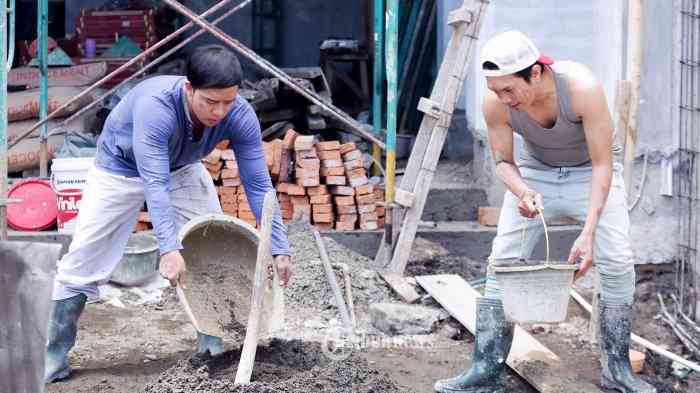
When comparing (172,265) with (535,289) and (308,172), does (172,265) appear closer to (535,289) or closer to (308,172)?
(535,289)

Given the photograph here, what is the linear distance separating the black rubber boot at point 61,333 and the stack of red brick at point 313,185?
2650 millimetres

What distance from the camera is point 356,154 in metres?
7.32

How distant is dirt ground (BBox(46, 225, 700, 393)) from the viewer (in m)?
4.27

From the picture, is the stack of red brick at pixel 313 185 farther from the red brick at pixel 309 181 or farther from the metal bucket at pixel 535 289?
the metal bucket at pixel 535 289

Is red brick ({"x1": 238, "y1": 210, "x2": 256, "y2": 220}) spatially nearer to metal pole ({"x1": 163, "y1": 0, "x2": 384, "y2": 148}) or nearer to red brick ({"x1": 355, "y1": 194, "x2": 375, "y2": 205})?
red brick ({"x1": 355, "y1": 194, "x2": 375, "y2": 205})

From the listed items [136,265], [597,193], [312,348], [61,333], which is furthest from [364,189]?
[597,193]

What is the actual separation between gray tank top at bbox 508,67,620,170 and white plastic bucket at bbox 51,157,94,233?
326 cm

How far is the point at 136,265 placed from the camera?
6.45 meters

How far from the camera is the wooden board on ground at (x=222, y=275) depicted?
4477mm

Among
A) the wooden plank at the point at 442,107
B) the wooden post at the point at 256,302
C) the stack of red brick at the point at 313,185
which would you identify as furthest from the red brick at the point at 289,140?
the wooden post at the point at 256,302

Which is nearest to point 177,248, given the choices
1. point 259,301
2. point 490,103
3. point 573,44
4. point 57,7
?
point 259,301

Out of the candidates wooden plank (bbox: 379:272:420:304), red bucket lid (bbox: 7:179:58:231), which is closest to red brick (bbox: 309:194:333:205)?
wooden plank (bbox: 379:272:420:304)

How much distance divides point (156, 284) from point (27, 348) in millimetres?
4435

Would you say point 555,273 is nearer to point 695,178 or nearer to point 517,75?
point 517,75
